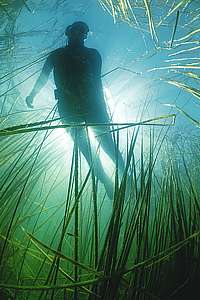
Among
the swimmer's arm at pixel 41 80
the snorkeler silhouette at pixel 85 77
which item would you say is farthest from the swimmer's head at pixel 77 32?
the swimmer's arm at pixel 41 80

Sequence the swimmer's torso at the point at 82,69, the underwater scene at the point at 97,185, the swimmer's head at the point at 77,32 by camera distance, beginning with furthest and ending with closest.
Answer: the swimmer's head at the point at 77,32, the swimmer's torso at the point at 82,69, the underwater scene at the point at 97,185

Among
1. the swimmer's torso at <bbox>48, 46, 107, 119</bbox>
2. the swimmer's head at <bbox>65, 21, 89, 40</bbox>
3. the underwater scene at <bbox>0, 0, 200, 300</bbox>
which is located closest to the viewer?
the underwater scene at <bbox>0, 0, 200, 300</bbox>

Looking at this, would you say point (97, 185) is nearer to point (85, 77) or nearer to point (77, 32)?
point (85, 77)

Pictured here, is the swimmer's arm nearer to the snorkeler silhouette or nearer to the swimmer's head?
the snorkeler silhouette

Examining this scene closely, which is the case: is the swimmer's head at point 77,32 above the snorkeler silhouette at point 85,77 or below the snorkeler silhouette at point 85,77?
above

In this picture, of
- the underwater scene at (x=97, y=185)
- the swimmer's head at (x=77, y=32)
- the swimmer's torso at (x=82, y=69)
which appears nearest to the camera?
the underwater scene at (x=97, y=185)

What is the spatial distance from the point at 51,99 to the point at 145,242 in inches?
121

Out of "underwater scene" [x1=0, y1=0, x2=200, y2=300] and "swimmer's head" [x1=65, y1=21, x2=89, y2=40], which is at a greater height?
"swimmer's head" [x1=65, y1=21, x2=89, y2=40]

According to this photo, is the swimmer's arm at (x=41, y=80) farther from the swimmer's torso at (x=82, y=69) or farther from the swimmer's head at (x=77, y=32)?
the swimmer's head at (x=77, y=32)

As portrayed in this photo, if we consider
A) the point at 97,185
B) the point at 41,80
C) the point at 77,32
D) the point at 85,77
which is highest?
the point at 77,32

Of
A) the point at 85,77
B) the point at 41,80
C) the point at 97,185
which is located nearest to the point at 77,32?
the point at 41,80

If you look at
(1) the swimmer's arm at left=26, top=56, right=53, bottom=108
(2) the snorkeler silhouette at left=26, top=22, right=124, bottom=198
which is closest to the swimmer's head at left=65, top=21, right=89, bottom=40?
(2) the snorkeler silhouette at left=26, top=22, right=124, bottom=198

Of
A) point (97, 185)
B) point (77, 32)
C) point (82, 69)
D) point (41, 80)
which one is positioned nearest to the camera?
point (97, 185)

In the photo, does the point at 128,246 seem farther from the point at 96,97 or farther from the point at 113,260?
the point at 96,97
